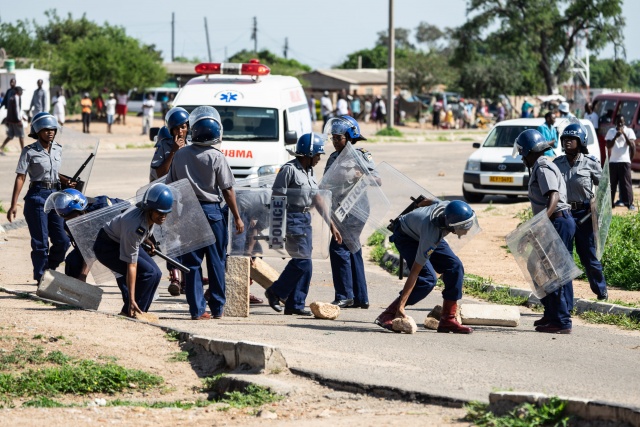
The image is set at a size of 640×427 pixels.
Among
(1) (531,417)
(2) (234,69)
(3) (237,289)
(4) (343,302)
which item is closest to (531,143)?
(4) (343,302)

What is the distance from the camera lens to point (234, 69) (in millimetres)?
17578

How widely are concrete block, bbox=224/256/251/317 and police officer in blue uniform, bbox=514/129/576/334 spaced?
259 cm

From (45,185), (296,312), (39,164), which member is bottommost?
(296,312)

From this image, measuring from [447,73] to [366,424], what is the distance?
2615 inches

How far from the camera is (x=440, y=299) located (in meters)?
11.5

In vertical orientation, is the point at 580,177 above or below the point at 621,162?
above

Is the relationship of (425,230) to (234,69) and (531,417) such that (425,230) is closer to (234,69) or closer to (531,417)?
(531,417)

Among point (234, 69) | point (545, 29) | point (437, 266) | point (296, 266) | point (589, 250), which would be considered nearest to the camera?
point (437, 266)

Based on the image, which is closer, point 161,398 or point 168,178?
point 161,398

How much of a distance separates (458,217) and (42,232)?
4.21m

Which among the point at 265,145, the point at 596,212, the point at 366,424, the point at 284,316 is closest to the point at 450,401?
the point at 366,424

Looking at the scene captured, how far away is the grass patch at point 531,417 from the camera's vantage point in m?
6.01

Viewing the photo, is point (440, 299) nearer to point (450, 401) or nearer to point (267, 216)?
point (267, 216)

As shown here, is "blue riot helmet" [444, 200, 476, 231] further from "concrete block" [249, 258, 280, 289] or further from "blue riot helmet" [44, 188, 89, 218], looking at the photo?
"blue riot helmet" [44, 188, 89, 218]
